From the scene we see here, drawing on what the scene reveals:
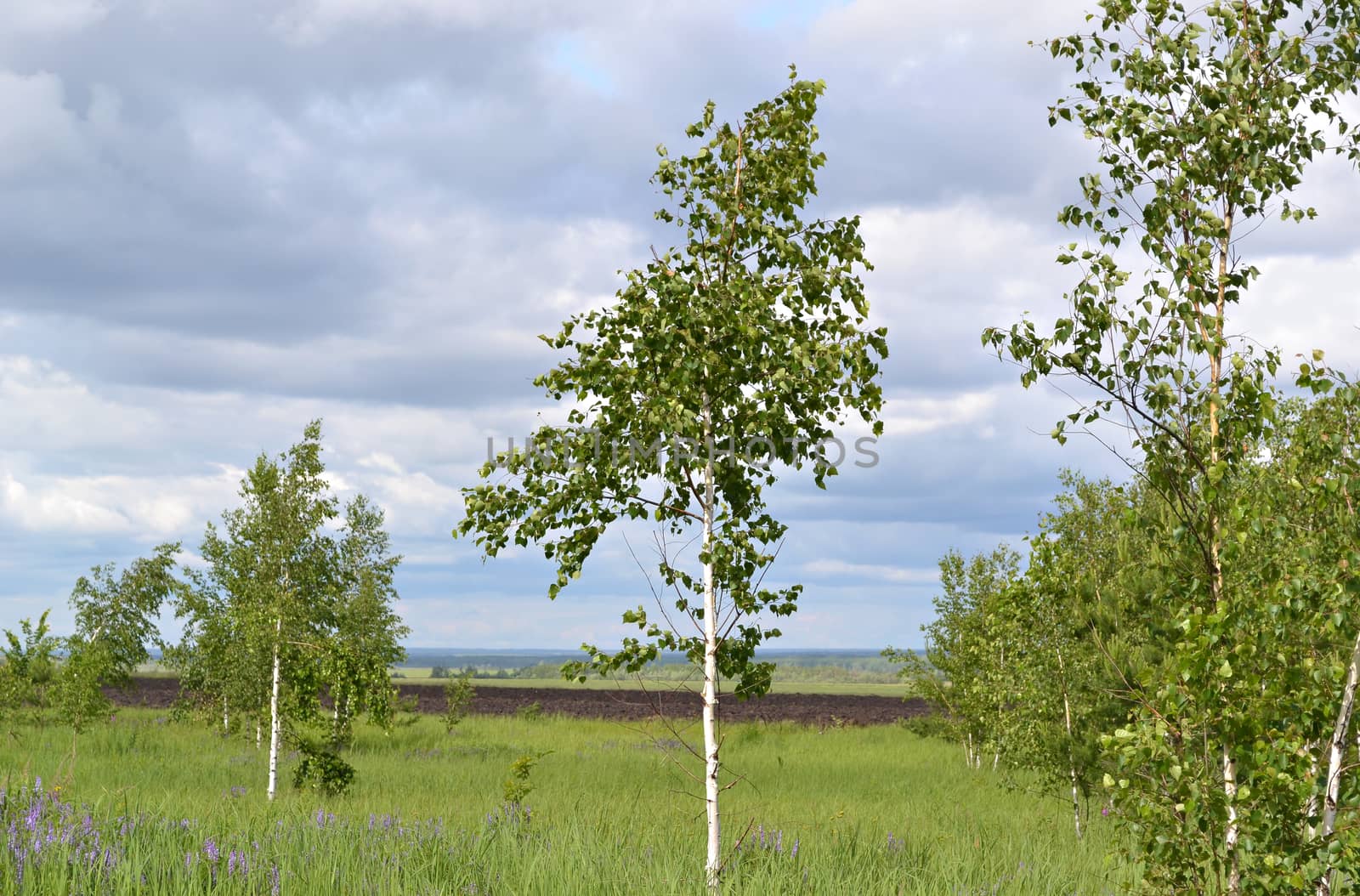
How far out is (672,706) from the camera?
60250 millimetres

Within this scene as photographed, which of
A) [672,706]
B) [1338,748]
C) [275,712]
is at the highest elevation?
[1338,748]

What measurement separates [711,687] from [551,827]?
4.00 meters

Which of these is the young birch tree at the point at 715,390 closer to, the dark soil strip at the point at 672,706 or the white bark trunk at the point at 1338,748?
the white bark trunk at the point at 1338,748

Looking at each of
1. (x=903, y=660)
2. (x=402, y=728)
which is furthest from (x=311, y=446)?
(x=402, y=728)

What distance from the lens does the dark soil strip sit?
46.8 m

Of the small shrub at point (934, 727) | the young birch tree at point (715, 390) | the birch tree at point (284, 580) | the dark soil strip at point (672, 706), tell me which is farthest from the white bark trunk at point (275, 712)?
the dark soil strip at point (672, 706)

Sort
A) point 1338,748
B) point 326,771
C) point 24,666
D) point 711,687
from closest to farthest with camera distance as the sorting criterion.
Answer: point 1338,748
point 711,687
point 326,771
point 24,666

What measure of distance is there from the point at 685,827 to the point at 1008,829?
199 inches

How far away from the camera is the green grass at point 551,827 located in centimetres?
807

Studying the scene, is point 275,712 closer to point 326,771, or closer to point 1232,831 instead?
point 326,771

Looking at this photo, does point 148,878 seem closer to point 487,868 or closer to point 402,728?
point 487,868

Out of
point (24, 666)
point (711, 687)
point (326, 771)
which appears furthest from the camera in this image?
point (24, 666)

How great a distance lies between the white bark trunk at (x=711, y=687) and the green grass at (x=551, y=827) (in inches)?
10.5

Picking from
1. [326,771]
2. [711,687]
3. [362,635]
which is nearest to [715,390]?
[711,687]
